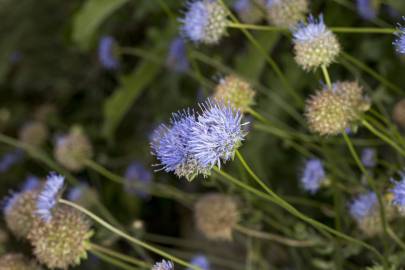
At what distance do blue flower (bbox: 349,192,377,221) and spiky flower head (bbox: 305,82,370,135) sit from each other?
0.79 ft

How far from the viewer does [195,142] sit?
2.80 feet

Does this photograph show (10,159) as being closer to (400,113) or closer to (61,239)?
(61,239)

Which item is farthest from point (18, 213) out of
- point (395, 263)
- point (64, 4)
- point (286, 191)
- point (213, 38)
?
point (64, 4)

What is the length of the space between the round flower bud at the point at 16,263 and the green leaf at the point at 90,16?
3.03ft

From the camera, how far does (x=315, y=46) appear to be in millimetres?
1094

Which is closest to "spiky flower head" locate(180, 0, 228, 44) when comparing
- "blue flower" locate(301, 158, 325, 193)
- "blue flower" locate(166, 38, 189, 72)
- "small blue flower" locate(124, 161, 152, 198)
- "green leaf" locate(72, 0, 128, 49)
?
"blue flower" locate(301, 158, 325, 193)

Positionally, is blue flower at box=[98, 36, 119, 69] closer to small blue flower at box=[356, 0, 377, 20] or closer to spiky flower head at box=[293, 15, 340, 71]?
small blue flower at box=[356, 0, 377, 20]

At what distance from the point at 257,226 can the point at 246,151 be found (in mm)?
476

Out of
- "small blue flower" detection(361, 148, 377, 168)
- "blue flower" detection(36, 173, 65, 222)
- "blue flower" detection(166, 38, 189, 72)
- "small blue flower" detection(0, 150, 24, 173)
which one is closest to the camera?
"blue flower" detection(36, 173, 65, 222)

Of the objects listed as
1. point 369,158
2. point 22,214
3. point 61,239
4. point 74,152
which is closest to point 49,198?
point 61,239

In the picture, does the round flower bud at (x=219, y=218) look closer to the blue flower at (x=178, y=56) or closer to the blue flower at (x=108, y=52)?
the blue flower at (x=178, y=56)

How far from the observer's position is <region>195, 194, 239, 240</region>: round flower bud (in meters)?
1.52

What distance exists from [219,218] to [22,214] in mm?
489

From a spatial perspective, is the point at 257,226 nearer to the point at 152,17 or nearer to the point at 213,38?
the point at 213,38
